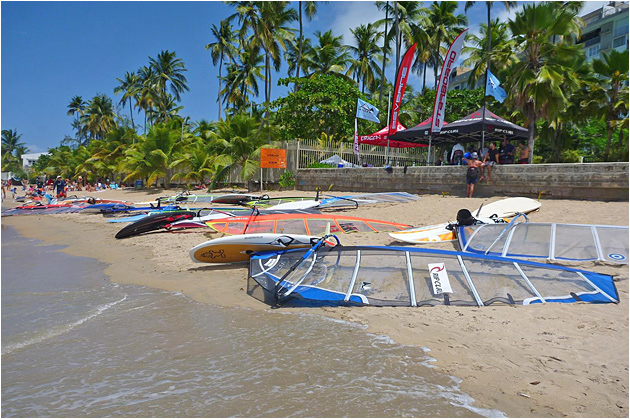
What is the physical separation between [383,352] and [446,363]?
20.7 inches

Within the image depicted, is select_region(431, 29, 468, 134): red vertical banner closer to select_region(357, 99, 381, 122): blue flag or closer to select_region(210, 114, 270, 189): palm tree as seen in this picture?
select_region(357, 99, 381, 122): blue flag

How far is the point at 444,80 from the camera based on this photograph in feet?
41.0

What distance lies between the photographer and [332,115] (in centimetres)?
1975

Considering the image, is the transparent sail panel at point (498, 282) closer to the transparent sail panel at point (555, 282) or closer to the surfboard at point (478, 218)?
the transparent sail panel at point (555, 282)

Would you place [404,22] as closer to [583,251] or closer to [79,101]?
[583,251]

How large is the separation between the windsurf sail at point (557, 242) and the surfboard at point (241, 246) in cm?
273

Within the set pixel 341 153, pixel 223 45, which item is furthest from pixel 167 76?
pixel 341 153

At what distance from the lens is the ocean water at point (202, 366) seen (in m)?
2.67

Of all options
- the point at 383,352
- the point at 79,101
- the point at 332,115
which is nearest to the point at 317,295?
the point at 383,352

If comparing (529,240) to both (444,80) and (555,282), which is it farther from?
(444,80)

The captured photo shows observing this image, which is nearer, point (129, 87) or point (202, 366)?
point (202, 366)

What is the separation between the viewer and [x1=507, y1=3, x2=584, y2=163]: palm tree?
14.6 m

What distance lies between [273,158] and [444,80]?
8128 millimetres

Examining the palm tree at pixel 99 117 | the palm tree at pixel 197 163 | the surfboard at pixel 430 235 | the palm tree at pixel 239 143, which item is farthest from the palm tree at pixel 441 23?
the palm tree at pixel 99 117
